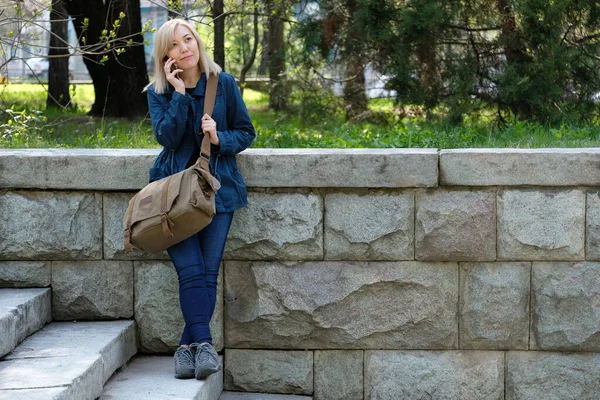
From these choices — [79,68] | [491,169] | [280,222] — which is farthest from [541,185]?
[79,68]

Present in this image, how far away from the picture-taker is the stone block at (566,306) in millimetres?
5000

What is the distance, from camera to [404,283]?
5055 mm

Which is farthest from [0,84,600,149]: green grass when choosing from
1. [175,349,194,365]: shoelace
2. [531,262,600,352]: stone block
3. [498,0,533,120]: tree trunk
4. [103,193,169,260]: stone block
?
[175,349,194,365]: shoelace

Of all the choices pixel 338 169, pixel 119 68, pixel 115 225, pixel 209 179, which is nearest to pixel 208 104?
pixel 209 179

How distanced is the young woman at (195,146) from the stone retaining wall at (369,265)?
269 millimetres

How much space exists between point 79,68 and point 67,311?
119 ft

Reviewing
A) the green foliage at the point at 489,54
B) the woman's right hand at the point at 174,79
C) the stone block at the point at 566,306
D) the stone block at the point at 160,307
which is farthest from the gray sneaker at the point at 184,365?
the green foliage at the point at 489,54

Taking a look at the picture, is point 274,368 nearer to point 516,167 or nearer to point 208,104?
point 208,104

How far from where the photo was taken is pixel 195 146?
15.4 feet

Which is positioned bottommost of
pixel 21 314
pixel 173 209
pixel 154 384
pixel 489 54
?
pixel 154 384

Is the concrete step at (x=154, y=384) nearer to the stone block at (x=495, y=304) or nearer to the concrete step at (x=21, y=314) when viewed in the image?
the concrete step at (x=21, y=314)

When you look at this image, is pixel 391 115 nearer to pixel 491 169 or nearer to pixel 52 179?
pixel 491 169

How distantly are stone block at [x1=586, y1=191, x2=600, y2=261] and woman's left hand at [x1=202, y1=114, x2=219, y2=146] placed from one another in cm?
208

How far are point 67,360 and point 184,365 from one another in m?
0.63
